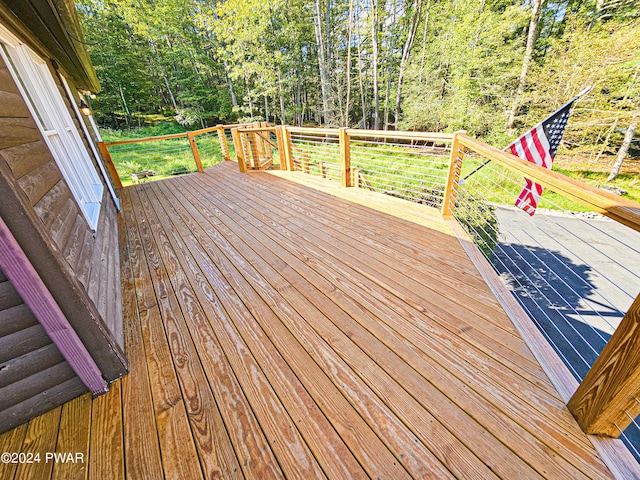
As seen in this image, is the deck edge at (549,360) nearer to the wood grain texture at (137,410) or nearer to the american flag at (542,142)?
the american flag at (542,142)

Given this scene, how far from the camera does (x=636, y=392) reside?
80 centimetres

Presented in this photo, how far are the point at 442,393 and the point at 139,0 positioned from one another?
2119 centimetres

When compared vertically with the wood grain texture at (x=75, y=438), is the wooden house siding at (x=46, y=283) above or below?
above

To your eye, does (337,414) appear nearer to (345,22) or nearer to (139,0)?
(345,22)

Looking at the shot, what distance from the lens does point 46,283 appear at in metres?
1.01

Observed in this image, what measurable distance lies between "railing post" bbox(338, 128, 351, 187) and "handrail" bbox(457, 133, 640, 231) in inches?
80.7

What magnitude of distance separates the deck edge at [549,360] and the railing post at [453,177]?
499 mm

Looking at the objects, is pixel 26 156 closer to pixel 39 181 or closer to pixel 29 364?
pixel 39 181

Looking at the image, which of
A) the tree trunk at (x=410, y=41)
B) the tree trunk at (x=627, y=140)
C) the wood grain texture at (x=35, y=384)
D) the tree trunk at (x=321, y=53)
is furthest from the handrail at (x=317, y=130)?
the tree trunk at (x=410, y=41)

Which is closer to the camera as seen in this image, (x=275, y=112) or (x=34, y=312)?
(x=34, y=312)

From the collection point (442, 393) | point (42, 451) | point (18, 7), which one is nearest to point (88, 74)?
point (18, 7)

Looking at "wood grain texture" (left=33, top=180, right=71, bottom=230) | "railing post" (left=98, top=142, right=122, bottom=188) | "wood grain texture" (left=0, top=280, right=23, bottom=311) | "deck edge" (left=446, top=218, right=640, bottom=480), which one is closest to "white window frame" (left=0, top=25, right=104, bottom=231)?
"wood grain texture" (left=33, top=180, right=71, bottom=230)

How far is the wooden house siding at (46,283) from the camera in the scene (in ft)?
3.15

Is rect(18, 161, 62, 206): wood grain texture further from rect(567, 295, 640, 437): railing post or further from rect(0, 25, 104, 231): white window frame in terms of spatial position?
rect(567, 295, 640, 437): railing post
